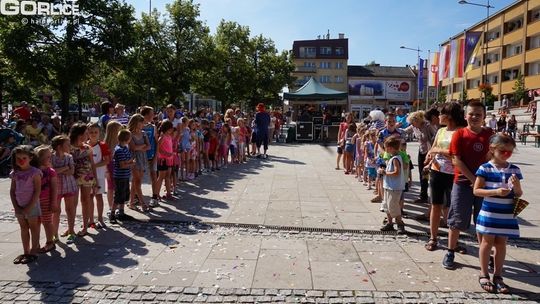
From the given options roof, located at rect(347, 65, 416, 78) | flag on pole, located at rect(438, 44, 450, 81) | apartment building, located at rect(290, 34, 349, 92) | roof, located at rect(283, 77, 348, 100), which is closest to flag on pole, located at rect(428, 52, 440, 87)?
flag on pole, located at rect(438, 44, 450, 81)

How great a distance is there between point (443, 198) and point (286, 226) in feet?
7.45

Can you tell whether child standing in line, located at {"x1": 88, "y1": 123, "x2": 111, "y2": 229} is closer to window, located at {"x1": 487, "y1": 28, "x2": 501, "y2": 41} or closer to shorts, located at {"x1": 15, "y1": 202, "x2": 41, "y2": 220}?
shorts, located at {"x1": 15, "y1": 202, "x2": 41, "y2": 220}

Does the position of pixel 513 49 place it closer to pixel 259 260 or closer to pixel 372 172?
pixel 372 172

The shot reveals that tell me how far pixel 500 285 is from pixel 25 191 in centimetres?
502

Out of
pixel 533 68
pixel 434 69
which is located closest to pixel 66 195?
pixel 434 69

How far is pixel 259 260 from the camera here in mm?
5219

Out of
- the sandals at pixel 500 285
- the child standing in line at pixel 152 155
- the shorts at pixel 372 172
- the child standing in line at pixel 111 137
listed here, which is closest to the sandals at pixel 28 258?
the child standing in line at pixel 111 137

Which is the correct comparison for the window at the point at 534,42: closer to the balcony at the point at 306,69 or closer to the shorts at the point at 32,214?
the balcony at the point at 306,69

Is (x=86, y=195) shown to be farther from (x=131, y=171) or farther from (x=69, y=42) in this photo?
(x=69, y=42)

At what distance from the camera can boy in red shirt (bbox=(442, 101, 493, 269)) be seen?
16.0 feet

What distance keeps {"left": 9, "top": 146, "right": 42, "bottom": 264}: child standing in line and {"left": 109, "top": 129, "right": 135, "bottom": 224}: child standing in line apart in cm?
176

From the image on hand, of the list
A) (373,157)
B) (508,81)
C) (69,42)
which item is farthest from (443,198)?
(508,81)

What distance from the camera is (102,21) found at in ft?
65.8

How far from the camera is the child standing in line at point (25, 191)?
498 centimetres
